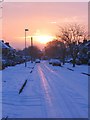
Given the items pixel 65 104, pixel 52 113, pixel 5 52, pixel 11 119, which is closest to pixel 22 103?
pixel 65 104

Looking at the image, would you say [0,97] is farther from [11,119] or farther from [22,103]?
[11,119]

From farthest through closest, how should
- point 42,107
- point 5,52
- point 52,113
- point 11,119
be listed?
point 5,52
point 42,107
point 52,113
point 11,119

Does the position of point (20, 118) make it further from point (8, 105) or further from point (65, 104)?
point (65, 104)

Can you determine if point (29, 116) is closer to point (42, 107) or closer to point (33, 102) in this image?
point (42, 107)

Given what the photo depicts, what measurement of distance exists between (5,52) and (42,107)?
250 ft

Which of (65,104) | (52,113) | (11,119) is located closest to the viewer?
(11,119)

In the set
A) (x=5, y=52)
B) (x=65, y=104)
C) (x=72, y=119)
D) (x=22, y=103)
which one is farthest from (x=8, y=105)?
(x=5, y=52)

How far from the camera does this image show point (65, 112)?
11.8 m

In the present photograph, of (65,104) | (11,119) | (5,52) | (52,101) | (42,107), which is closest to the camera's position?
(11,119)

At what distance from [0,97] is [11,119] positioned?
5114mm

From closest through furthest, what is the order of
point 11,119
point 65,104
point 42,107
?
1. point 11,119
2. point 42,107
3. point 65,104

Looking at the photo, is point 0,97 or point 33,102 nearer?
point 33,102

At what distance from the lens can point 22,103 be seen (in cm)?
1389

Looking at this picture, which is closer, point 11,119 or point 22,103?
point 11,119
